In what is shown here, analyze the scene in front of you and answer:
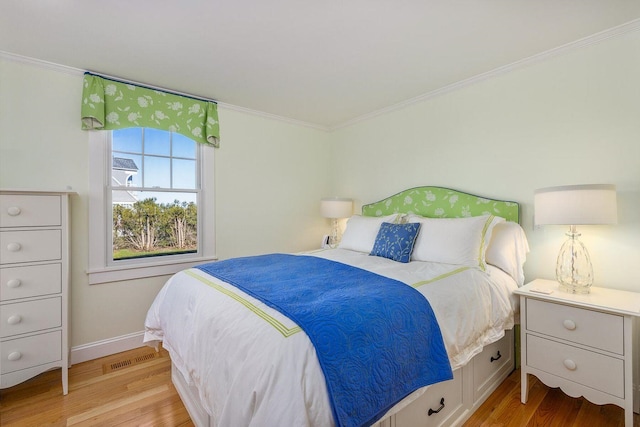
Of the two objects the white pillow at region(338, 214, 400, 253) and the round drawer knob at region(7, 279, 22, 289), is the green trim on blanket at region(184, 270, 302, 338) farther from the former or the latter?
the white pillow at region(338, 214, 400, 253)

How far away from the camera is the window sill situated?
247 centimetres

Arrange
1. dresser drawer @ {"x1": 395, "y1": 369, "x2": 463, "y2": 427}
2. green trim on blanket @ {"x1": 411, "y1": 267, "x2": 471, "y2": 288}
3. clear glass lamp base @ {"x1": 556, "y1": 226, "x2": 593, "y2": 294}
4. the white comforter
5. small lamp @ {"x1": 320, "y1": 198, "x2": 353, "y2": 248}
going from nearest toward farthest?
the white comforter → dresser drawer @ {"x1": 395, "y1": 369, "x2": 463, "y2": 427} → green trim on blanket @ {"x1": 411, "y1": 267, "x2": 471, "y2": 288} → clear glass lamp base @ {"x1": 556, "y1": 226, "x2": 593, "y2": 294} → small lamp @ {"x1": 320, "y1": 198, "x2": 353, "y2": 248}

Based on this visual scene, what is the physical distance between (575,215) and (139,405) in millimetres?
2874

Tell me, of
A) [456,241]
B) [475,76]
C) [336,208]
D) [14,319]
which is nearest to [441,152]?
[475,76]

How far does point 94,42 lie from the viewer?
2002 millimetres

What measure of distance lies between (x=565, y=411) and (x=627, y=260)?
102 centimetres

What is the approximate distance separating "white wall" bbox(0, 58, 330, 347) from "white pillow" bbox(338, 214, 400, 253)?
103 centimetres

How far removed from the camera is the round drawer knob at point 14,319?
182 centimetres

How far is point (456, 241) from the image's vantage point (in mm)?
2131

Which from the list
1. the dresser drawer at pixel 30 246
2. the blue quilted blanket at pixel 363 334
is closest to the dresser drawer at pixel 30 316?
the dresser drawer at pixel 30 246

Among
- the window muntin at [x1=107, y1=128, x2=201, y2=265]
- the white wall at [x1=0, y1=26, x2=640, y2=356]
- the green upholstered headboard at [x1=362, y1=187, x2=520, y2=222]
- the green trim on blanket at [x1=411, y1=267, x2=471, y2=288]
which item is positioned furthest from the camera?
the window muntin at [x1=107, y1=128, x2=201, y2=265]

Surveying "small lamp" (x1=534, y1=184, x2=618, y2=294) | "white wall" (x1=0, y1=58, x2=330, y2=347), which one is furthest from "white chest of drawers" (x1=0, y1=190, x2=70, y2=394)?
"small lamp" (x1=534, y1=184, x2=618, y2=294)

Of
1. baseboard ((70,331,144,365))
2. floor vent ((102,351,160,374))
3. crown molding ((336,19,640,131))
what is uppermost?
crown molding ((336,19,640,131))

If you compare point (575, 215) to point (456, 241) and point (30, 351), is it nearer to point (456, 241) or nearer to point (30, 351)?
point (456, 241)
